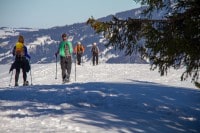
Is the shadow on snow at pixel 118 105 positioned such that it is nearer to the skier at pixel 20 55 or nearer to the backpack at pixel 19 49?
the skier at pixel 20 55

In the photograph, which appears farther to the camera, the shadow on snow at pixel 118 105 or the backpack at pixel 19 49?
the backpack at pixel 19 49

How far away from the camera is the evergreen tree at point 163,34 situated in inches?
377

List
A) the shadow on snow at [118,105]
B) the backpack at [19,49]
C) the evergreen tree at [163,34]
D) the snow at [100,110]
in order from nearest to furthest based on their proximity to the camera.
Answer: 1. the snow at [100,110]
2. the shadow on snow at [118,105]
3. the evergreen tree at [163,34]
4. the backpack at [19,49]

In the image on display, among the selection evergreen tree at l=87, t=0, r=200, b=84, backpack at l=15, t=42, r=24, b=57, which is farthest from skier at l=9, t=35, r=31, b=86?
evergreen tree at l=87, t=0, r=200, b=84

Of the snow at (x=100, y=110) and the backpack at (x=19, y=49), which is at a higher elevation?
the backpack at (x=19, y=49)

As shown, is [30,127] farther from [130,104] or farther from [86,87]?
[86,87]

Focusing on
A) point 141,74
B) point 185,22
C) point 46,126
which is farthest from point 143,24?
point 141,74

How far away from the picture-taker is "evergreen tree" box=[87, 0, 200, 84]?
31.4 feet

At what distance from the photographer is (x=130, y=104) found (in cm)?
1012

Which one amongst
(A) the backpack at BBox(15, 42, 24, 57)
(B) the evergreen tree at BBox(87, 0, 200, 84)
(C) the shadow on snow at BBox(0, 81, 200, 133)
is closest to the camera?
(C) the shadow on snow at BBox(0, 81, 200, 133)

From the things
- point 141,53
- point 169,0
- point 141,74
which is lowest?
point 141,74

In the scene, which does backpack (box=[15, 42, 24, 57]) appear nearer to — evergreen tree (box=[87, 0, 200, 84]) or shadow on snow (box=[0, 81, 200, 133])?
shadow on snow (box=[0, 81, 200, 133])

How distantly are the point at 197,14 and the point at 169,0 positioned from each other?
1759mm

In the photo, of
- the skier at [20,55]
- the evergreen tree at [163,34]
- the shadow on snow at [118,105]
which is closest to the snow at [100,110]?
the shadow on snow at [118,105]
